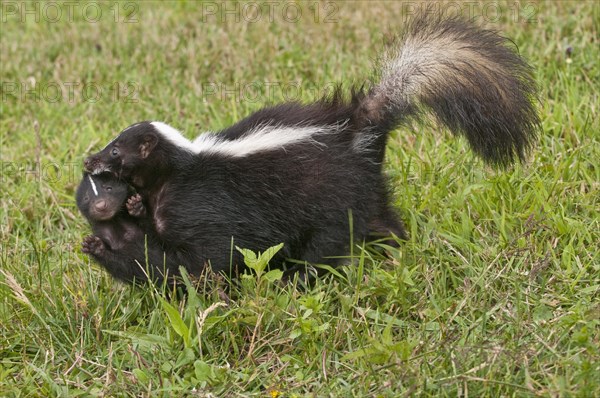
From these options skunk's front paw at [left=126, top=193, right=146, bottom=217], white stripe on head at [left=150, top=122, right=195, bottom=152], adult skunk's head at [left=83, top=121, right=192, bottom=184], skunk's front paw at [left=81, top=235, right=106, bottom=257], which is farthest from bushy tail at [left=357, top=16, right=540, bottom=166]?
skunk's front paw at [left=81, top=235, right=106, bottom=257]

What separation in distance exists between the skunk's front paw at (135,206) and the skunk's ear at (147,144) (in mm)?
225

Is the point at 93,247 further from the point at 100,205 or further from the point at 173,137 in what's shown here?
the point at 173,137

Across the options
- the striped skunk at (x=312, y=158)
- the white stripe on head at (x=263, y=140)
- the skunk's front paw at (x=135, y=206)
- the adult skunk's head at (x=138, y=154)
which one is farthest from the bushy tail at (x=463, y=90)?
the skunk's front paw at (x=135, y=206)

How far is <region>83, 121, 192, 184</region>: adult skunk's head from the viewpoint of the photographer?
460 cm

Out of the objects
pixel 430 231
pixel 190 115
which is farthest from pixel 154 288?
pixel 190 115

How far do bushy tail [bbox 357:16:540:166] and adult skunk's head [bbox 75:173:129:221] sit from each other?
133 cm

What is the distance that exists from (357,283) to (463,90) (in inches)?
44.4

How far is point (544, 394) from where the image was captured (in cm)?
333

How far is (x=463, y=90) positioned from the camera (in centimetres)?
449

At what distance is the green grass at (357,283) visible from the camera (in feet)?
12.1

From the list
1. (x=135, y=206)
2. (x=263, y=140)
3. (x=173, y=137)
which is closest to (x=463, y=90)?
(x=263, y=140)

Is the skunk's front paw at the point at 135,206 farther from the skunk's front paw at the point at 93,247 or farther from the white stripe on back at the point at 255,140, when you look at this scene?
the white stripe on back at the point at 255,140

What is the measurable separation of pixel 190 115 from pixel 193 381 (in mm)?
3290

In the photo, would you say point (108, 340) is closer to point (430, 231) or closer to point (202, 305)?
point (202, 305)
